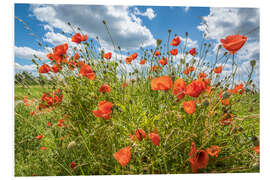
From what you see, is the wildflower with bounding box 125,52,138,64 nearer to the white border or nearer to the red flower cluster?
the white border

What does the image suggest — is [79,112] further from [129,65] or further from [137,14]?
[137,14]

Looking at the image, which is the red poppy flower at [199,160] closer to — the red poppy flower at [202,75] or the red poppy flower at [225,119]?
the red poppy flower at [225,119]

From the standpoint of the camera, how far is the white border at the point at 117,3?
1.41 m

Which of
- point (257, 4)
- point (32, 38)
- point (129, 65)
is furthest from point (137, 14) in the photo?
point (257, 4)

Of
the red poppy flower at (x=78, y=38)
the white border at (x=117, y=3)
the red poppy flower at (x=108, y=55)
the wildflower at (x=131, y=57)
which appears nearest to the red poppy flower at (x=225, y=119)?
the white border at (x=117, y=3)

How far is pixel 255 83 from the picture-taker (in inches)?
63.2

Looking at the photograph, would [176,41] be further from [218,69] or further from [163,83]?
[163,83]

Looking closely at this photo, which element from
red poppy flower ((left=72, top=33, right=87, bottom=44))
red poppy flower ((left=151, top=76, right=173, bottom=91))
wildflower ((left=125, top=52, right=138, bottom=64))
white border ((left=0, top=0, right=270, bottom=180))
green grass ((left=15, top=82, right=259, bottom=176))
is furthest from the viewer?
wildflower ((left=125, top=52, right=138, bottom=64))

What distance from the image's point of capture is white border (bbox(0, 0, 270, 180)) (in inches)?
55.6

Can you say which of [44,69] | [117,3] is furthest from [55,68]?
[117,3]

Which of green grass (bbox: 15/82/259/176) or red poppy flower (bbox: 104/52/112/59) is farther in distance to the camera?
red poppy flower (bbox: 104/52/112/59)

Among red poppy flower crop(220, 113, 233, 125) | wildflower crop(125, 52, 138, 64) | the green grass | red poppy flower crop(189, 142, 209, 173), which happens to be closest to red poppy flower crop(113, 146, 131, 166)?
the green grass

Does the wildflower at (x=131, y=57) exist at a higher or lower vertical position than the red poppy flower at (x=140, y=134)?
higher
